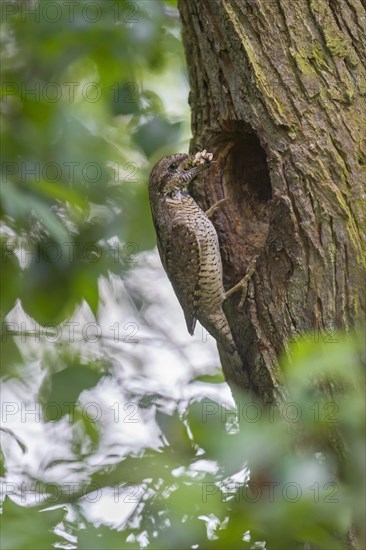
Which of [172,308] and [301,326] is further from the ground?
[172,308]

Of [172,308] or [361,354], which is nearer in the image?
[361,354]

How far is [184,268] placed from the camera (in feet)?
15.0

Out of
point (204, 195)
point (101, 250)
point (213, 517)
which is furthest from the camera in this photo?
point (101, 250)

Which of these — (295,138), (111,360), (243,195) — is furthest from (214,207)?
(111,360)

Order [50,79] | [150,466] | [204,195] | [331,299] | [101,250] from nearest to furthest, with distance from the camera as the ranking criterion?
[150,466]
[331,299]
[204,195]
[101,250]
[50,79]

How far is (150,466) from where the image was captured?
299cm

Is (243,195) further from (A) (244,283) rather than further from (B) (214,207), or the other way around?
(A) (244,283)

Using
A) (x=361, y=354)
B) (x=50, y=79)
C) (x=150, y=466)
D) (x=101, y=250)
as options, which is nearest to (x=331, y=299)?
(x=361, y=354)

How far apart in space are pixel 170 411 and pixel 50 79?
2.52 m

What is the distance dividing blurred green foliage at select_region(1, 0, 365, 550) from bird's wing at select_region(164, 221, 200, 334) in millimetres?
348

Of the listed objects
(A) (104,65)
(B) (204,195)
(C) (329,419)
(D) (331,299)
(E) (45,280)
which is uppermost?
(A) (104,65)

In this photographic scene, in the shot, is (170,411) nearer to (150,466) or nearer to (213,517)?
(150,466)

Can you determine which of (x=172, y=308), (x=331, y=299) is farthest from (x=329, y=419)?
(x=172, y=308)

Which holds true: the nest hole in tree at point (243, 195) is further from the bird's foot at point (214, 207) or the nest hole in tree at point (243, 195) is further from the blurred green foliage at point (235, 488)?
the blurred green foliage at point (235, 488)
